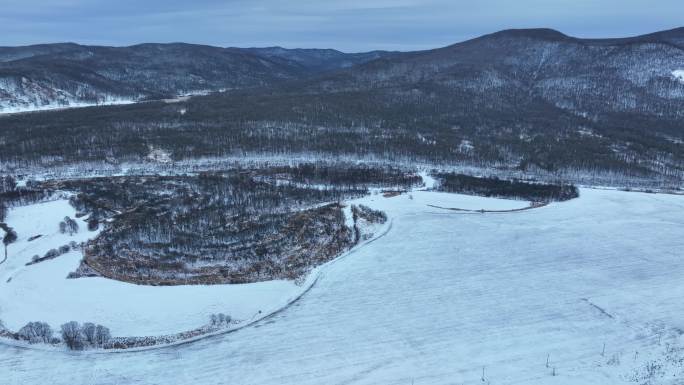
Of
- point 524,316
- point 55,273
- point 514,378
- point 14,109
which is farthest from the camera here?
point 14,109

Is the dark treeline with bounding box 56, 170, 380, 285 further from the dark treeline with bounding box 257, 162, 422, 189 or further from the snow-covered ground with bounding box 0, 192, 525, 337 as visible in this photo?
the dark treeline with bounding box 257, 162, 422, 189

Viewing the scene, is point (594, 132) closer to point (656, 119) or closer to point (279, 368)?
point (656, 119)

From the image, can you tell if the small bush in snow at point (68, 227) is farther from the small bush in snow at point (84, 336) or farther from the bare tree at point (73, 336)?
the bare tree at point (73, 336)

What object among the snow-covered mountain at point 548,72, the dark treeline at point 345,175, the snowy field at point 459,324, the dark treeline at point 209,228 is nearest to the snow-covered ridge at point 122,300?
the dark treeline at point 209,228

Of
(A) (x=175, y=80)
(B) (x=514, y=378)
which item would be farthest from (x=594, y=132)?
(A) (x=175, y=80)

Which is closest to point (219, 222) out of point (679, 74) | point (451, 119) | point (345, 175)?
point (345, 175)

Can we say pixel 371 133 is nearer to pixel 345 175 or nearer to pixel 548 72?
pixel 345 175
